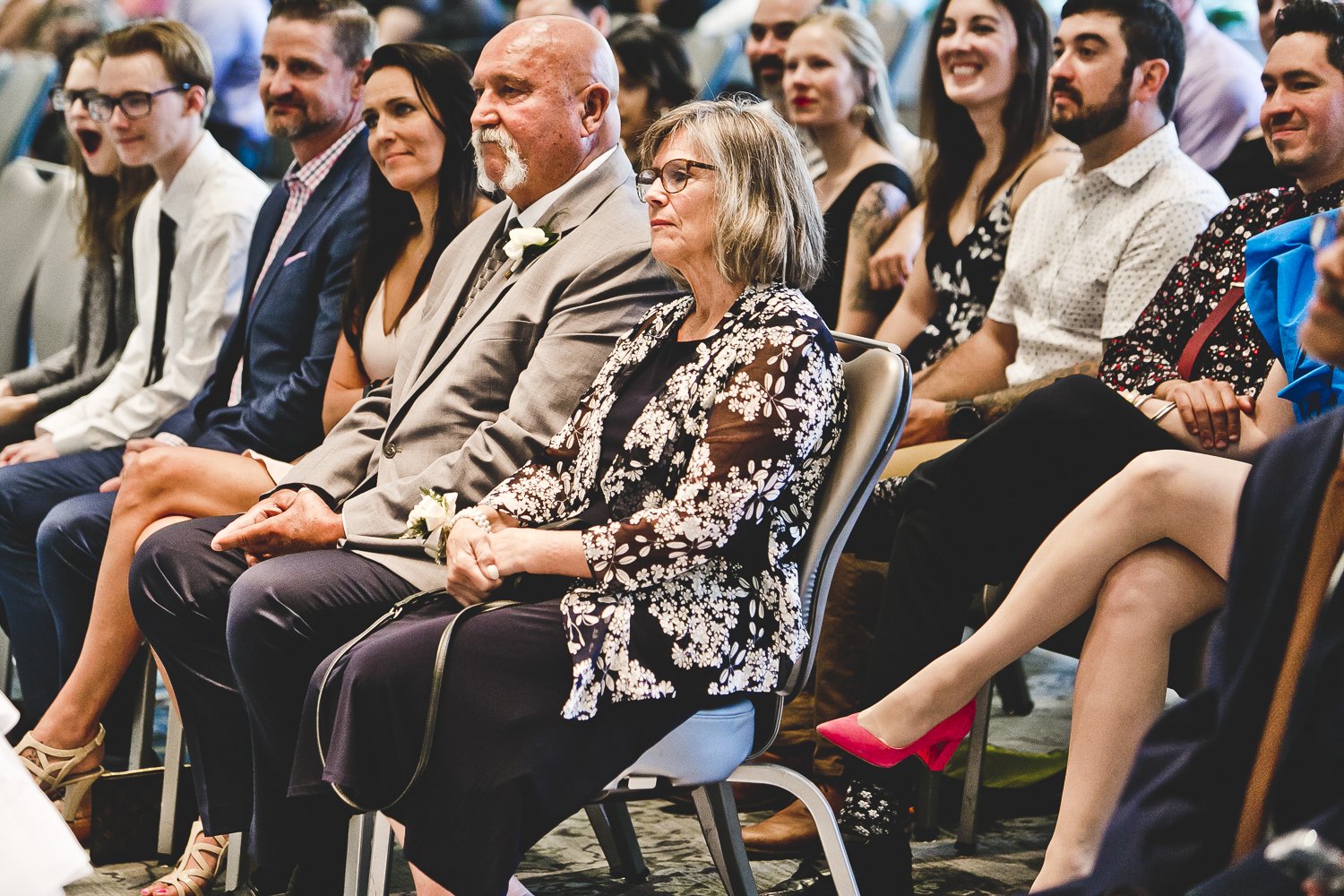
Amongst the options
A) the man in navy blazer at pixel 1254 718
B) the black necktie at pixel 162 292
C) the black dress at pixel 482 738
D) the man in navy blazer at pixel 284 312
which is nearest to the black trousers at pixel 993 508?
the black dress at pixel 482 738

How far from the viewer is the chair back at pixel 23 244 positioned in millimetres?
4684

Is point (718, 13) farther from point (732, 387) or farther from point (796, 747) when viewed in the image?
point (732, 387)

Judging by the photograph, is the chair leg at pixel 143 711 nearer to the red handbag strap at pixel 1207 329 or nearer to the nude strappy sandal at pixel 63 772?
the nude strappy sandal at pixel 63 772

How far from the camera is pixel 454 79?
3285 millimetres

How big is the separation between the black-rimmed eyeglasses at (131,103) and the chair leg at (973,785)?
258 cm

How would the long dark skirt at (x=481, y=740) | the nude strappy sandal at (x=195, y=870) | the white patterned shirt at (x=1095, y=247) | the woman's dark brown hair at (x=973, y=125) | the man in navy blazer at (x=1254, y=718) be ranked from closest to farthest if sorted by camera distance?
the man in navy blazer at (x=1254, y=718), the long dark skirt at (x=481, y=740), the nude strappy sandal at (x=195, y=870), the white patterned shirt at (x=1095, y=247), the woman's dark brown hair at (x=973, y=125)

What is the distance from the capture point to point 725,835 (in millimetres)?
2279

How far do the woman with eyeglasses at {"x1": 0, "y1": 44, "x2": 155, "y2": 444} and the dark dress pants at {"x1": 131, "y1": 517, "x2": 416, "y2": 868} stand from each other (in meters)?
1.65

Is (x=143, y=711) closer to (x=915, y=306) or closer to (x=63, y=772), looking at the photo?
(x=63, y=772)

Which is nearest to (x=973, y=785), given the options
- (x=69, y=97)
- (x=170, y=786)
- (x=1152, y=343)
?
(x=1152, y=343)

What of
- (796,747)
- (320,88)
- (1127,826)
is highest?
(320,88)

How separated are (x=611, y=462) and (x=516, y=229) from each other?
1.97 ft

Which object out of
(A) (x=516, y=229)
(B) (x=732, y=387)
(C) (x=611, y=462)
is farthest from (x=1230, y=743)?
(A) (x=516, y=229)

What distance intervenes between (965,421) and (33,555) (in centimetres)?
210
